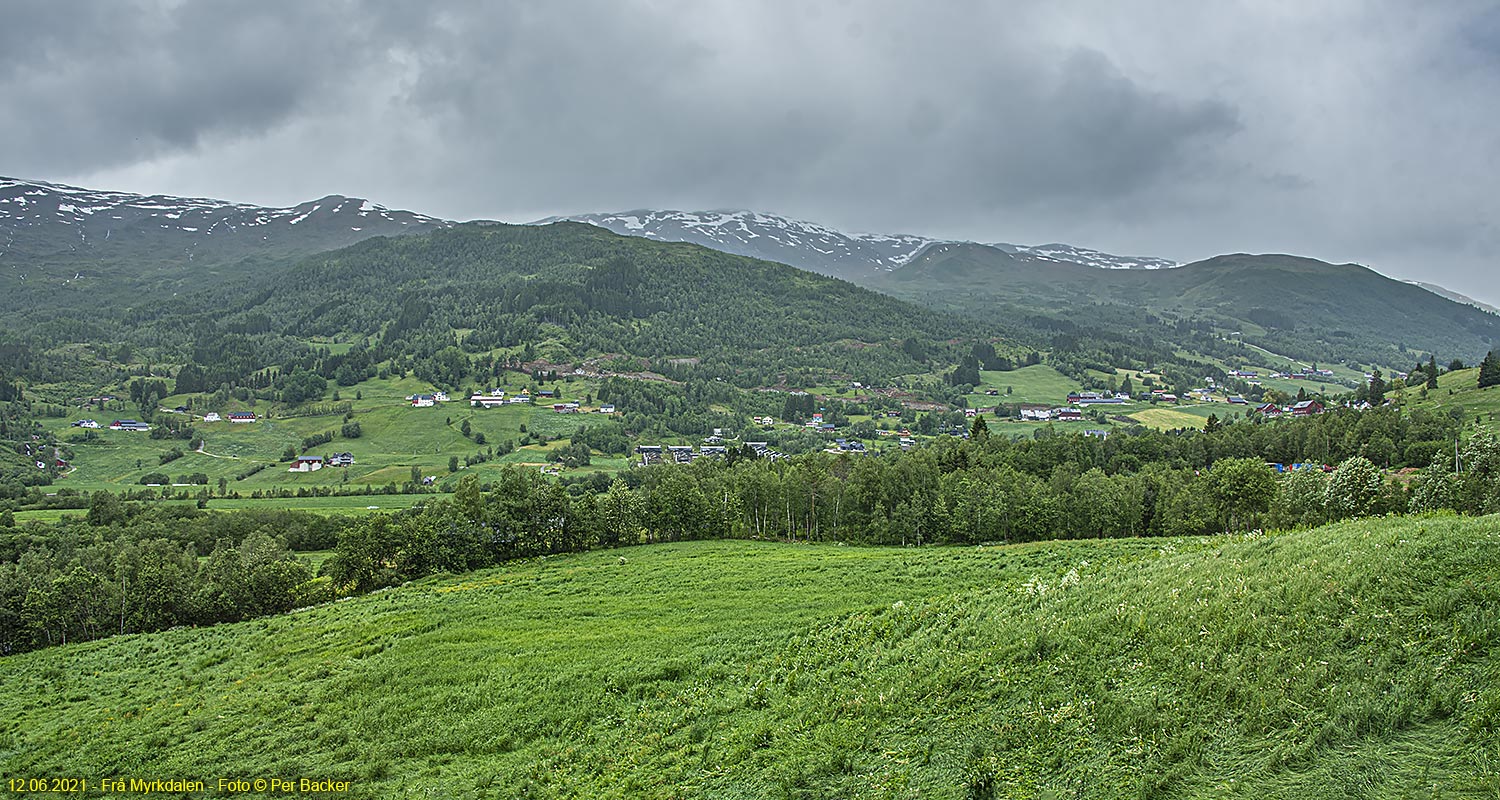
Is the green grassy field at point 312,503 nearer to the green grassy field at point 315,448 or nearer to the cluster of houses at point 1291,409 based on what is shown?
the green grassy field at point 315,448

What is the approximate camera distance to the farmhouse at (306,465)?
155 meters

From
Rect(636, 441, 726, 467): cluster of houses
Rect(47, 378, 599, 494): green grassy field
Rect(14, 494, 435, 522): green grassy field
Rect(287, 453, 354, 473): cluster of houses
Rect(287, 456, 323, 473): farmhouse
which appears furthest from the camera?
Rect(636, 441, 726, 467): cluster of houses

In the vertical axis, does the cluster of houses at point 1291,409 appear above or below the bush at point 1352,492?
above

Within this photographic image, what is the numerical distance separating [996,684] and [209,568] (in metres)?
67.8

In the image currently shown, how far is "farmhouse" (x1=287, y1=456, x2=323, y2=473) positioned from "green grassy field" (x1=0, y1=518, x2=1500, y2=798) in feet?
452

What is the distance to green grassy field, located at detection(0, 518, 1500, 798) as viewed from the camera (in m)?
10.2

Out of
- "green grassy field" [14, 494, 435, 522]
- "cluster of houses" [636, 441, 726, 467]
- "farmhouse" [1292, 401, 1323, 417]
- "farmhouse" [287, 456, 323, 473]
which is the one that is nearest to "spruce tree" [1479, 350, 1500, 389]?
"farmhouse" [1292, 401, 1323, 417]

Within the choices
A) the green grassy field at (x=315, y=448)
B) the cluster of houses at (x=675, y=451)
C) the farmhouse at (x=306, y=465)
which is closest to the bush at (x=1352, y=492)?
Answer: the cluster of houses at (x=675, y=451)

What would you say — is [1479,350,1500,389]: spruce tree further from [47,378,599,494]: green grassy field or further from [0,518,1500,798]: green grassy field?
[47,378,599,494]: green grassy field

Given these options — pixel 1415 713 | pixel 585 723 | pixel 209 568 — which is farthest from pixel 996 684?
pixel 209 568

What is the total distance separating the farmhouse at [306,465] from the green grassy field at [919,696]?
452 feet

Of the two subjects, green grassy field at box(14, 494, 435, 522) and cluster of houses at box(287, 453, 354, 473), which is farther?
cluster of houses at box(287, 453, 354, 473)

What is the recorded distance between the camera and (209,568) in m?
59.4

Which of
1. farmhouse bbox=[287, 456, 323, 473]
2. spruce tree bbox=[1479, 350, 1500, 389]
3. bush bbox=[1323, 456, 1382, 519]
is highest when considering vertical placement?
spruce tree bbox=[1479, 350, 1500, 389]
